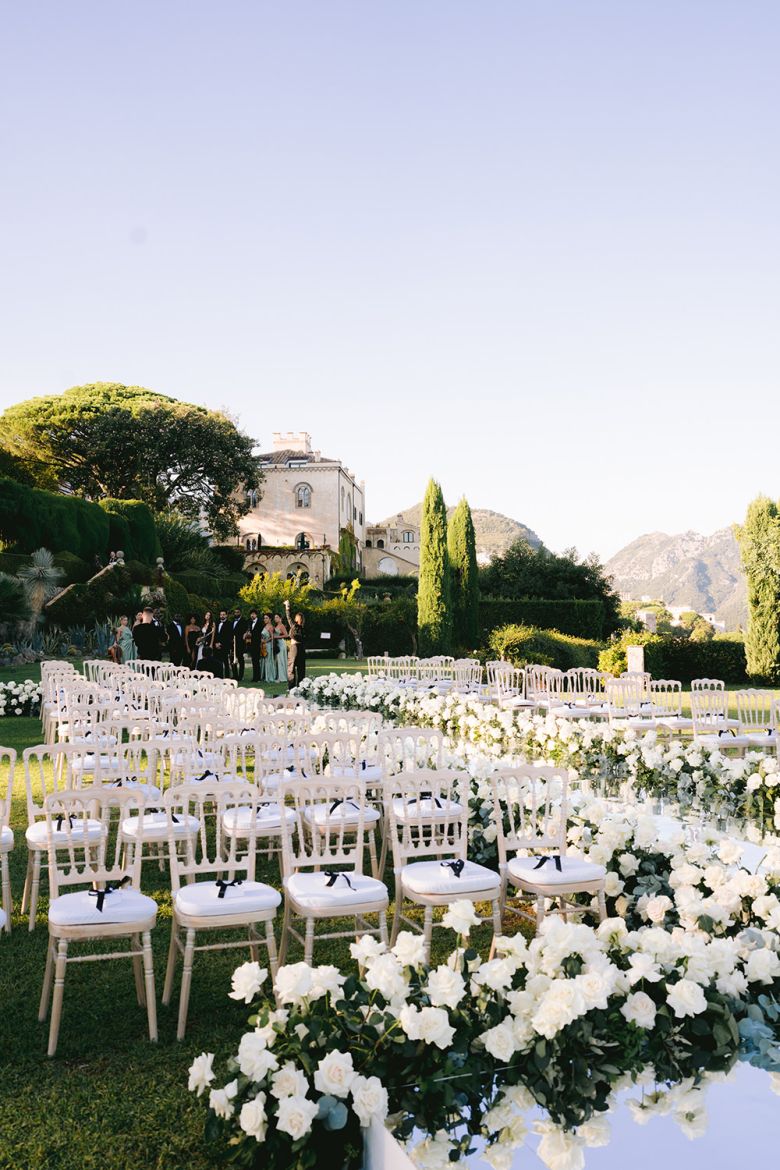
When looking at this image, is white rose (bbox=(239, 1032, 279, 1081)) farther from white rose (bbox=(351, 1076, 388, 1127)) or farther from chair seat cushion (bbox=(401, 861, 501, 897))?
chair seat cushion (bbox=(401, 861, 501, 897))

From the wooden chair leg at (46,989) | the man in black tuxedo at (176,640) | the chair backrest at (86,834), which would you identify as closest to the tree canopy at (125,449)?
the man in black tuxedo at (176,640)

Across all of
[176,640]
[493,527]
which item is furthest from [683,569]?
[176,640]

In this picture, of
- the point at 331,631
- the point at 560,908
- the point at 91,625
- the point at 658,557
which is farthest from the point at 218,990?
the point at 658,557

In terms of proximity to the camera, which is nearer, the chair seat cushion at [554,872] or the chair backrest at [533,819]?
the chair seat cushion at [554,872]

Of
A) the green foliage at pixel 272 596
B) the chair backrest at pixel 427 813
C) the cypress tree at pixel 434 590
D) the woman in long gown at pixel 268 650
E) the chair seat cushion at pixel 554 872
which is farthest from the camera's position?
the green foliage at pixel 272 596

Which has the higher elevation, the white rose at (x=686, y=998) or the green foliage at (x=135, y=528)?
the green foliage at (x=135, y=528)

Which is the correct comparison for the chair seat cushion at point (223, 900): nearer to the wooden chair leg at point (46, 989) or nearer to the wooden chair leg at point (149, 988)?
the wooden chair leg at point (149, 988)

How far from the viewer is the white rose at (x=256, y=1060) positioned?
108 inches

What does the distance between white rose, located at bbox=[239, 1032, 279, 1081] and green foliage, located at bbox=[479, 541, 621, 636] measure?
34282 millimetres

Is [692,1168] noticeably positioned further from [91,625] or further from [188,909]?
[91,625]

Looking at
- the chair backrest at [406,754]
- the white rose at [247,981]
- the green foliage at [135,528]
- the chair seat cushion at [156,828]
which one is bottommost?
the white rose at [247,981]

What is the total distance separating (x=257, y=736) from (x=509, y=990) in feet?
10.2

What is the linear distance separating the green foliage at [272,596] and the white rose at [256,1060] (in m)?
27.3

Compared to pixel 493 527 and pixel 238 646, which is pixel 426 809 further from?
pixel 493 527
